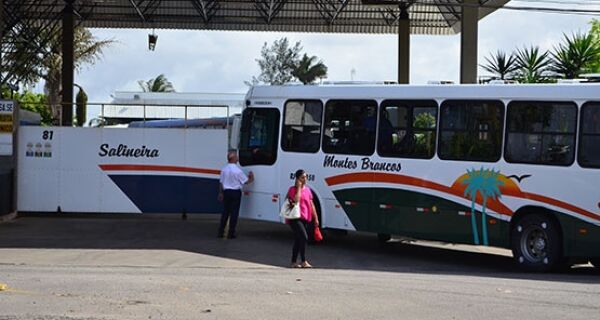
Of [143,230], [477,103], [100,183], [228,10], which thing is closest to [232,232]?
[143,230]

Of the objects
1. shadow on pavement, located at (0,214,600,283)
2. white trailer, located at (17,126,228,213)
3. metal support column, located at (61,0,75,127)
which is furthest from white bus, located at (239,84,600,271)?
metal support column, located at (61,0,75,127)

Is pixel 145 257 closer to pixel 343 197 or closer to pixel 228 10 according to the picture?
pixel 343 197

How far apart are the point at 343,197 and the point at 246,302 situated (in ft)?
23.2

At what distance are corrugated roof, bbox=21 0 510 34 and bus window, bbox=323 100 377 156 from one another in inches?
783

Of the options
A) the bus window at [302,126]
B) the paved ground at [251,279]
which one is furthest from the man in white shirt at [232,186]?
the bus window at [302,126]

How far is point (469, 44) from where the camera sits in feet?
106

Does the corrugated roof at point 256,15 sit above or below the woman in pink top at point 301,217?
above

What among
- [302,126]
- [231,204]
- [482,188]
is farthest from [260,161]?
[482,188]

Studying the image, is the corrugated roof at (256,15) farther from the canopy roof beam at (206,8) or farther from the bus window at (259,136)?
the bus window at (259,136)

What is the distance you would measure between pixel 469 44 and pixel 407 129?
16.3 metres

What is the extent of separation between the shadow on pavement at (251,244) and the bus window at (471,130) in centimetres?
208

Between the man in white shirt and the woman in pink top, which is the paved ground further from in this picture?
the man in white shirt

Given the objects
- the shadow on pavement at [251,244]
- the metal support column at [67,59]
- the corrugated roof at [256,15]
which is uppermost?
the corrugated roof at [256,15]

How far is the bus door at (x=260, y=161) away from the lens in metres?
19.0
